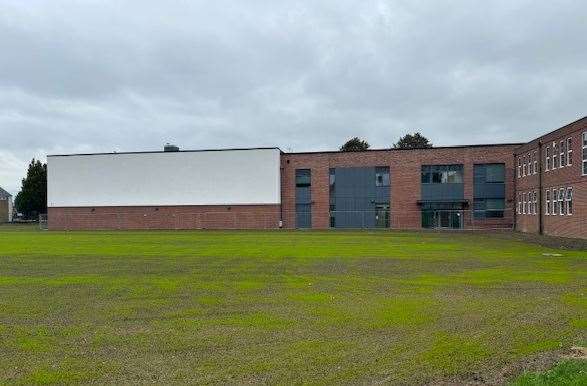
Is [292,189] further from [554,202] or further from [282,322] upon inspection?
[282,322]

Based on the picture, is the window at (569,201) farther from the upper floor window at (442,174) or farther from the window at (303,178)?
the window at (303,178)

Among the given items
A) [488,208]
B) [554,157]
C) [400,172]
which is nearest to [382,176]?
[400,172]

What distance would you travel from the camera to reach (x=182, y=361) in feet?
26.8

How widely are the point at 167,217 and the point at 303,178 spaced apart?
16943 mm

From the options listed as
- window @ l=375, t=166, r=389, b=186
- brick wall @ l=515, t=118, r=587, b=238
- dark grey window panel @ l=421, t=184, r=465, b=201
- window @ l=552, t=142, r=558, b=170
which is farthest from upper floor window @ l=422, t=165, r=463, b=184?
window @ l=552, t=142, r=558, b=170

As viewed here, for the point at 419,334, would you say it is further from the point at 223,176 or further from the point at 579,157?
the point at 223,176

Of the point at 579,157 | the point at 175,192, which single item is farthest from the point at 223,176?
the point at 579,157

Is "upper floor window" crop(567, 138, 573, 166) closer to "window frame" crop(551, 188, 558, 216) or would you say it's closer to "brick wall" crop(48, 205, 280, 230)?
"window frame" crop(551, 188, 558, 216)

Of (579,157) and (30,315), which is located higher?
(579,157)

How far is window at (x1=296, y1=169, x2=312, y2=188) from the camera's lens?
67250 millimetres

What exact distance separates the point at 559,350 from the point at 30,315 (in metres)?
9.67

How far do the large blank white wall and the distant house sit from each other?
51.6 metres

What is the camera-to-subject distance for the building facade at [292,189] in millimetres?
62688

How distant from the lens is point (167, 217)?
228 ft
